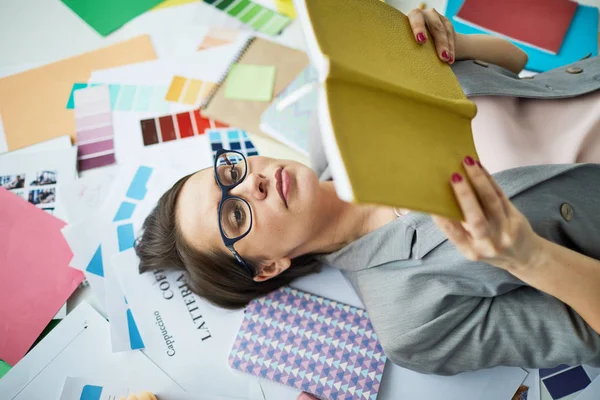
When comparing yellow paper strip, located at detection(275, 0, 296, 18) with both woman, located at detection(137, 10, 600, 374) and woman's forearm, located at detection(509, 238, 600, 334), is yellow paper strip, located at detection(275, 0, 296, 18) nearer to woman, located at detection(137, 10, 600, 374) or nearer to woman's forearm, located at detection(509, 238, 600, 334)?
woman, located at detection(137, 10, 600, 374)

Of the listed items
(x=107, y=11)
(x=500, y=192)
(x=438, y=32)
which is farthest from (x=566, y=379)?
(x=107, y=11)

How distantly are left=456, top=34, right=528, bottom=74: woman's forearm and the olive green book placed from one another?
0.36 m

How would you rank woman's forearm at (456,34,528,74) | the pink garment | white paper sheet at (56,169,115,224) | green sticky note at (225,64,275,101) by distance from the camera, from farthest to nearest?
green sticky note at (225,64,275,101) < white paper sheet at (56,169,115,224) < woman's forearm at (456,34,528,74) < the pink garment

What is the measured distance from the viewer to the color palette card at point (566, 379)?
90 cm

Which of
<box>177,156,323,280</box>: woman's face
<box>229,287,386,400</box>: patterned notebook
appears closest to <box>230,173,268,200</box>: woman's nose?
<box>177,156,323,280</box>: woman's face

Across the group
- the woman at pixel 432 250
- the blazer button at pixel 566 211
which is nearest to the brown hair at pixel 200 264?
the woman at pixel 432 250

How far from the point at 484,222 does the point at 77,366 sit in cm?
94

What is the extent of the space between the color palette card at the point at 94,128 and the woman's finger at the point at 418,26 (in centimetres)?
88

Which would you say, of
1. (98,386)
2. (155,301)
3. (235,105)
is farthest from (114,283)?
(235,105)

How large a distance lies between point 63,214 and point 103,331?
0.33m

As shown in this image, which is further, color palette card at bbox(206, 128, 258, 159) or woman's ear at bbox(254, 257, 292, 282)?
color palette card at bbox(206, 128, 258, 159)

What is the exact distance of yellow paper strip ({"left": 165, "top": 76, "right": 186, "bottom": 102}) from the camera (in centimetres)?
127

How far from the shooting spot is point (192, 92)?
1266 millimetres

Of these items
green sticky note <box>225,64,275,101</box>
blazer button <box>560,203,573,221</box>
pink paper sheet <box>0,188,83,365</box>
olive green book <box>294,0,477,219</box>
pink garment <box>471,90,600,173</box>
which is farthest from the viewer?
green sticky note <box>225,64,275,101</box>
